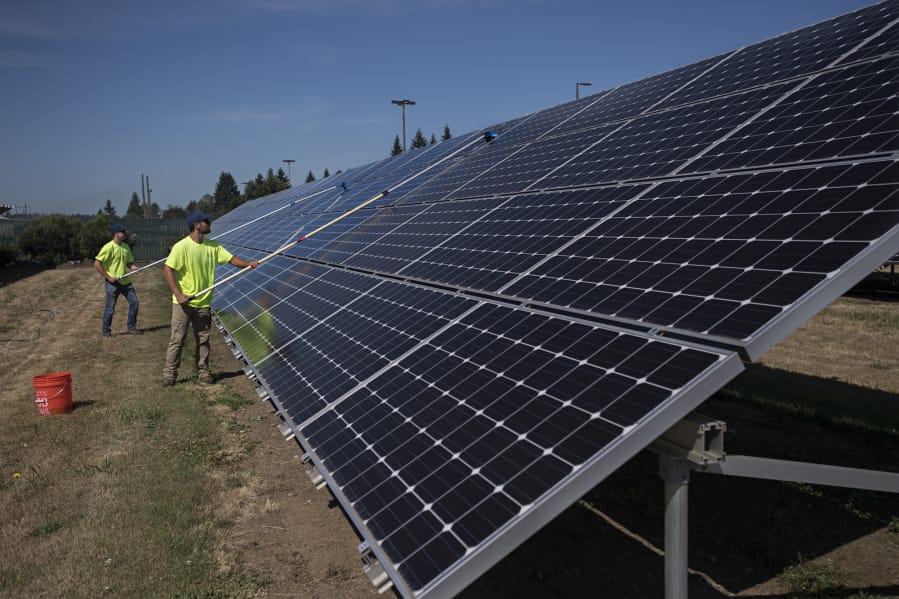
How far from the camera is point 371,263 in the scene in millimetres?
10023

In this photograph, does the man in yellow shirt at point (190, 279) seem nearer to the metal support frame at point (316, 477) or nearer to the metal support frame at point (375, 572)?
the metal support frame at point (316, 477)

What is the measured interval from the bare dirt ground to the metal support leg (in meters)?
1.63

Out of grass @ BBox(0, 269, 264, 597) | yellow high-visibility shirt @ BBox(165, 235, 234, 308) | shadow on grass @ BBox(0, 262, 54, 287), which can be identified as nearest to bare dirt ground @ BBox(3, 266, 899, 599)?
grass @ BBox(0, 269, 264, 597)

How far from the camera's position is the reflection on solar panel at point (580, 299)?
3678 mm

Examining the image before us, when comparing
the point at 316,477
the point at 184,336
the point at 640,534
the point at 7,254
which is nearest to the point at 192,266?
the point at 184,336

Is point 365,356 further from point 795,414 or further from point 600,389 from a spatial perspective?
point 795,414

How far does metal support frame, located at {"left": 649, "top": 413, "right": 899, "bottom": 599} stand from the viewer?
3.96 metres

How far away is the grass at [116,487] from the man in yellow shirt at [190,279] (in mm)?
742

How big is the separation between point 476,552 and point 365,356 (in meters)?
3.67

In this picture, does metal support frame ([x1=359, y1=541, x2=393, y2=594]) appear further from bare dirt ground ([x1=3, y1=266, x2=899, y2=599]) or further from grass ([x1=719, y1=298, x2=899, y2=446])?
grass ([x1=719, y1=298, x2=899, y2=446])

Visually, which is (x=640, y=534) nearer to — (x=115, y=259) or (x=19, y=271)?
(x=115, y=259)

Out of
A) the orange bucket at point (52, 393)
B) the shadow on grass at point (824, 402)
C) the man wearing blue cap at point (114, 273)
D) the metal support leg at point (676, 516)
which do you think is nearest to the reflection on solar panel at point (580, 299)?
the metal support leg at point (676, 516)

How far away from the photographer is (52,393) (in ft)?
31.5

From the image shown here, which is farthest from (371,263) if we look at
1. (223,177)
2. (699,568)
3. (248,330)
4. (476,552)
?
(223,177)
